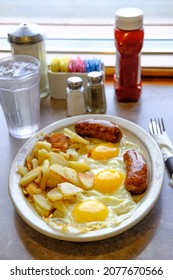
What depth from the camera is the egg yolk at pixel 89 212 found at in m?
0.98

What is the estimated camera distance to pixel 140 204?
1019 mm

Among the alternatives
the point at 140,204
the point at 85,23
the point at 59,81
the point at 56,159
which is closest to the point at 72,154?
the point at 56,159

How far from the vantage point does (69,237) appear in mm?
930

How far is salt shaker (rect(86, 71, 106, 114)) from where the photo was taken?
141 cm

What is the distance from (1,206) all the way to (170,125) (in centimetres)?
64

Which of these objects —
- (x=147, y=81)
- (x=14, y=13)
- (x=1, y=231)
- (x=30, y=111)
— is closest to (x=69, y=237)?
(x=1, y=231)

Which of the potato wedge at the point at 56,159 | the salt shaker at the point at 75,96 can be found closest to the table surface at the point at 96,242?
the potato wedge at the point at 56,159

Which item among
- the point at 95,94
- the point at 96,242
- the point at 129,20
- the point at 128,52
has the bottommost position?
the point at 96,242

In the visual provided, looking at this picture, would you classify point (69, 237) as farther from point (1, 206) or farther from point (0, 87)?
point (0, 87)

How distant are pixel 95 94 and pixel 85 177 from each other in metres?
0.43

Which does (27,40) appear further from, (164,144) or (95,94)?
(164,144)

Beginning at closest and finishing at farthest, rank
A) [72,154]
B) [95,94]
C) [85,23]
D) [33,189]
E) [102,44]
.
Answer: [33,189], [72,154], [95,94], [102,44], [85,23]

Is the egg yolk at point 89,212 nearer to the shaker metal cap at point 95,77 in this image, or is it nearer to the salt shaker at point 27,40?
the shaker metal cap at point 95,77
